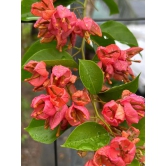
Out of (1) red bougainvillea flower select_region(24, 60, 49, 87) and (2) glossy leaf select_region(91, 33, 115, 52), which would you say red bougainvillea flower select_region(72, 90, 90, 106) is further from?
(2) glossy leaf select_region(91, 33, 115, 52)

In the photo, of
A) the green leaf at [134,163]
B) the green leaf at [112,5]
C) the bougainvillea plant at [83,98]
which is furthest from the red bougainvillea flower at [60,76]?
the green leaf at [112,5]

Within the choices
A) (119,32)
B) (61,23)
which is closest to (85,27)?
(61,23)

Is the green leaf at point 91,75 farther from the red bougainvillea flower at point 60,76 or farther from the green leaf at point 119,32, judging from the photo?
the green leaf at point 119,32

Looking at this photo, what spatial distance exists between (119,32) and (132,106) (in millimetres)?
195

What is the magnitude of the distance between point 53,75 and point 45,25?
0.08 m

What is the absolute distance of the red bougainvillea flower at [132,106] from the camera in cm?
35

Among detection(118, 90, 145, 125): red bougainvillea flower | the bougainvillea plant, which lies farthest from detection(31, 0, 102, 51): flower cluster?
A: detection(118, 90, 145, 125): red bougainvillea flower

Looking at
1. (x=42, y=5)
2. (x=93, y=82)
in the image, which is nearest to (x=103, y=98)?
(x=93, y=82)

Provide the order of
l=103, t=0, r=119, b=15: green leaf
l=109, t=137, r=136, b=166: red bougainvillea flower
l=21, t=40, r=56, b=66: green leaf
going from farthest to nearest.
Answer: l=103, t=0, r=119, b=15: green leaf < l=21, t=40, r=56, b=66: green leaf < l=109, t=137, r=136, b=166: red bougainvillea flower

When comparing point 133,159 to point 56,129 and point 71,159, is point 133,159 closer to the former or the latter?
point 56,129

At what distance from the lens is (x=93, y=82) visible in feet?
1.24

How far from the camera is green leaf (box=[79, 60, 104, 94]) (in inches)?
14.4

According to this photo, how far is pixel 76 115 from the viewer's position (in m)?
0.36

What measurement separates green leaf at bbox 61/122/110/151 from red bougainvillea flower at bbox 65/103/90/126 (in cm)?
1
